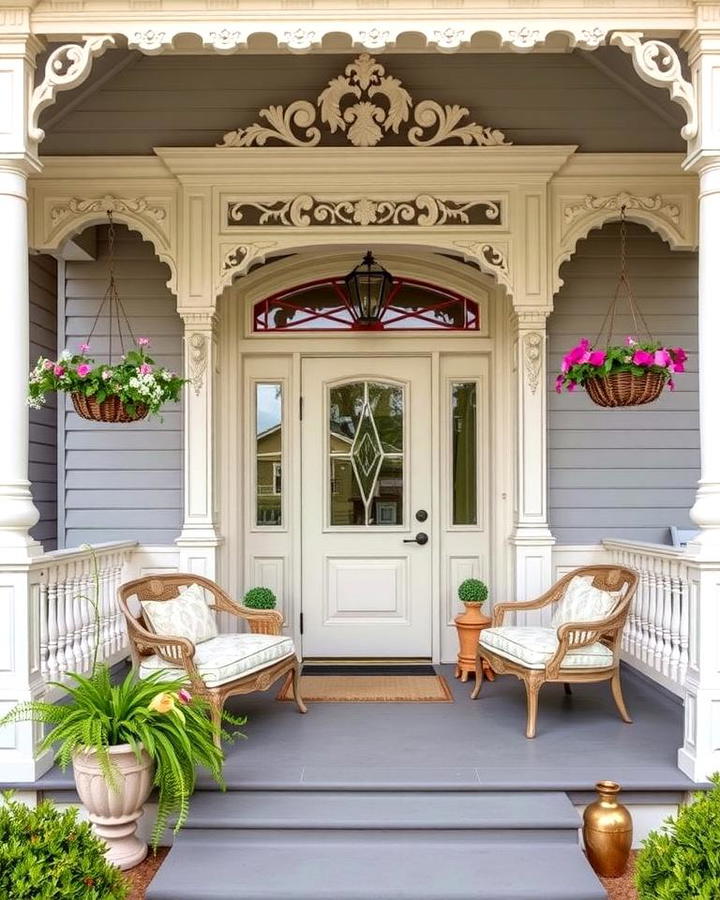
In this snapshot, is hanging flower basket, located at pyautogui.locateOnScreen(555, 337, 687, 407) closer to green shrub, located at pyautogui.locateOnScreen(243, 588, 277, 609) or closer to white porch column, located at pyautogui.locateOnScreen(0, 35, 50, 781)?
green shrub, located at pyautogui.locateOnScreen(243, 588, 277, 609)

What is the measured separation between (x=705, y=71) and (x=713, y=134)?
0.27 m

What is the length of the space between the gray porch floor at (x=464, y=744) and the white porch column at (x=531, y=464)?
2.26ft

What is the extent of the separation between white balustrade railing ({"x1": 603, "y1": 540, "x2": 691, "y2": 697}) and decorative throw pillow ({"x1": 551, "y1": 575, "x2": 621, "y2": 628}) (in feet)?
0.78

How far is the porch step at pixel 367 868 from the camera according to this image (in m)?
2.94

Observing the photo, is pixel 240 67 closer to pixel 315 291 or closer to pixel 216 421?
pixel 315 291

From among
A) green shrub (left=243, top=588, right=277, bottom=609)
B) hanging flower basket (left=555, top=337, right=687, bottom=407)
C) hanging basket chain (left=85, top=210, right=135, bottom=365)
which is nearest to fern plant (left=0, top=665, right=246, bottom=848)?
green shrub (left=243, top=588, right=277, bottom=609)

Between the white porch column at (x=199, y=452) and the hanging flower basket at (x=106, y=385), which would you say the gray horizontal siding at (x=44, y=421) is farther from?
the hanging flower basket at (x=106, y=385)

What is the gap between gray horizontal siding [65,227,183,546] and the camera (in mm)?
5590

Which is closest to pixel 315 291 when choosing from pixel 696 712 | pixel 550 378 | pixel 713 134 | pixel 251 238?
pixel 251 238

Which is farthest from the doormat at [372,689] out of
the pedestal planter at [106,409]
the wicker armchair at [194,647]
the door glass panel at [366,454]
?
the pedestal planter at [106,409]

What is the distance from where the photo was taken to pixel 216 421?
5.65 metres

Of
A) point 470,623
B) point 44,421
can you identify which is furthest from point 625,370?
point 44,421

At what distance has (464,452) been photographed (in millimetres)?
5867

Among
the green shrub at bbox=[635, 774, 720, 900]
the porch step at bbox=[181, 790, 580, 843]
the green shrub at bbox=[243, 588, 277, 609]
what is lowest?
the porch step at bbox=[181, 790, 580, 843]
